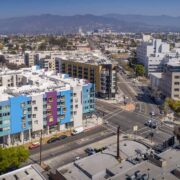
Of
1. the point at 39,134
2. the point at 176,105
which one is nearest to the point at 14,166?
the point at 39,134

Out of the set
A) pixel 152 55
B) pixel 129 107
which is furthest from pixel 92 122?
pixel 152 55

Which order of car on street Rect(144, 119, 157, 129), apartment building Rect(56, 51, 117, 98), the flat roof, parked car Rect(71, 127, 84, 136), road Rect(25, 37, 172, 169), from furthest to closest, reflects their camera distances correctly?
apartment building Rect(56, 51, 117, 98)
car on street Rect(144, 119, 157, 129)
parked car Rect(71, 127, 84, 136)
road Rect(25, 37, 172, 169)
the flat roof

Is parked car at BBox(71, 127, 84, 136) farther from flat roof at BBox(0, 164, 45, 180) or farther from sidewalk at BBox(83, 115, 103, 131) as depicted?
flat roof at BBox(0, 164, 45, 180)

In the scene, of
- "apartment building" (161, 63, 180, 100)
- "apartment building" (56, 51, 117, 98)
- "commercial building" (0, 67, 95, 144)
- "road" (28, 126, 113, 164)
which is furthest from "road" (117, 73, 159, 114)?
"road" (28, 126, 113, 164)

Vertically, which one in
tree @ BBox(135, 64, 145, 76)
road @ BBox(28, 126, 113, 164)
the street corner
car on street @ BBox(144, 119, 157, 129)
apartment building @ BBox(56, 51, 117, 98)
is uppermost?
apartment building @ BBox(56, 51, 117, 98)

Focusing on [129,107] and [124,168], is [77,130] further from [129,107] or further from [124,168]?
[124,168]

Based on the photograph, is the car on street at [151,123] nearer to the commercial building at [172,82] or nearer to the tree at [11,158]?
the commercial building at [172,82]
